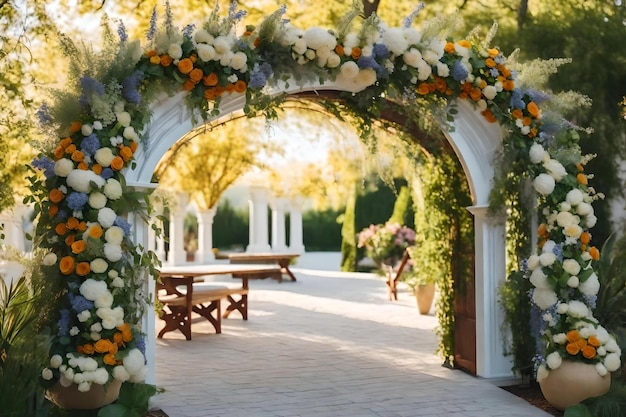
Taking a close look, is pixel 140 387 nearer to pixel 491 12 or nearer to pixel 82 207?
pixel 82 207

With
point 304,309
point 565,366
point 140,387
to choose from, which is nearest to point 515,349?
point 565,366

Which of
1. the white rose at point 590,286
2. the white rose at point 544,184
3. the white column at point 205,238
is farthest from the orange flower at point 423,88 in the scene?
the white column at point 205,238

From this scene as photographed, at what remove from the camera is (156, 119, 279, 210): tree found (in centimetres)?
1650

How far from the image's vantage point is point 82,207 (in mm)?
4602

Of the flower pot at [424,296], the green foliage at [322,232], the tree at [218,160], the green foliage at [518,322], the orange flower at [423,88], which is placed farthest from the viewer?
the green foliage at [322,232]

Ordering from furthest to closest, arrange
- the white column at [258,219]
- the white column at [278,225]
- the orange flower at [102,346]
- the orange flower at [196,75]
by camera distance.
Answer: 1. the white column at [278,225]
2. the white column at [258,219]
3. the orange flower at [196,75]
4. the orange flower at [102,346]

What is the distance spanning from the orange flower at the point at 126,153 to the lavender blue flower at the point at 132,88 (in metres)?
0.33

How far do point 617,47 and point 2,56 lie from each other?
692 cm

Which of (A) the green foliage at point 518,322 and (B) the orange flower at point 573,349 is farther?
(A) the green foliage at point 518,322

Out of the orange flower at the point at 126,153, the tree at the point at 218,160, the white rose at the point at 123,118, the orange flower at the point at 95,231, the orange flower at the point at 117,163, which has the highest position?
the tree at the point at 218,160

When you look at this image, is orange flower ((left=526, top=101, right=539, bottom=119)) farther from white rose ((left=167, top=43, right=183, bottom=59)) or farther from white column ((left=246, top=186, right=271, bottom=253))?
white column ((left=246, top=186, right=271, bottom=253))

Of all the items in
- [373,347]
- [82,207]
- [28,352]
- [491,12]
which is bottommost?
[373,347]

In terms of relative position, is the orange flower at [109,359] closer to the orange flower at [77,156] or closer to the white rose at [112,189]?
the white rose at [112,189]

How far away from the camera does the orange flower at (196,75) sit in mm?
4926
